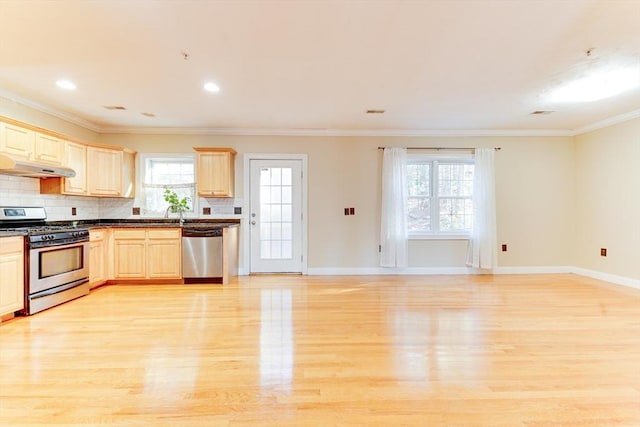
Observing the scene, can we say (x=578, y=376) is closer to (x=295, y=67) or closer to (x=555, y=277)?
(x=295, y=67)

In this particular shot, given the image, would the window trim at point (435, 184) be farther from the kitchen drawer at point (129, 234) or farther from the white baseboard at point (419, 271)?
the kitchen drawer at point (129, 234)

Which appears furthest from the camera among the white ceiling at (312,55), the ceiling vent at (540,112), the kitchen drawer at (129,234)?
the kitchen drawer at (129,234)

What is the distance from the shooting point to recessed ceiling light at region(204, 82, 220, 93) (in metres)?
3.40

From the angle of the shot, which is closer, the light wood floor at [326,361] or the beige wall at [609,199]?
the light wood floor at [326,361]

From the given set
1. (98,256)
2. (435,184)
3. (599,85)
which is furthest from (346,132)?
(98,256)

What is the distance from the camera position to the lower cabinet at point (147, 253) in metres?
4.62

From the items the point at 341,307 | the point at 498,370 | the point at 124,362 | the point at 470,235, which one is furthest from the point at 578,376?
the point at 470,235

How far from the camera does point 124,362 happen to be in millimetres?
2275

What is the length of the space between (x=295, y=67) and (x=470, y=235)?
409cm

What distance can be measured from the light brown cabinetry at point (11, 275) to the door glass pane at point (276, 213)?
298cm

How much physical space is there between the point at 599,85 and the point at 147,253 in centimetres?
605

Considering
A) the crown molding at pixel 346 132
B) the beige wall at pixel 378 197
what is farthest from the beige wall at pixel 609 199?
the crown molding at pixel 346 132

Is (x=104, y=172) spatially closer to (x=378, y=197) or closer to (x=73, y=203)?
(x=73, y=203)

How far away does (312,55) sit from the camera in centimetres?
276
